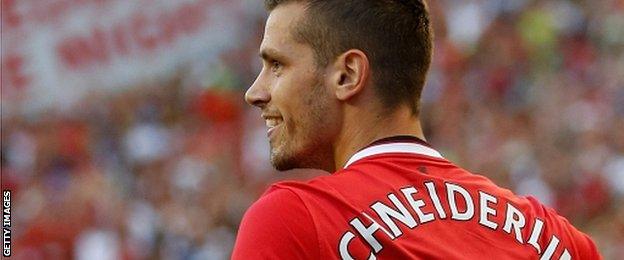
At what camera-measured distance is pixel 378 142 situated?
7.40 feet

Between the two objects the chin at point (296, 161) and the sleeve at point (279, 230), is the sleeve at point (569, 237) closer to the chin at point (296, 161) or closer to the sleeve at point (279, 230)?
the chin at point (296, 161)

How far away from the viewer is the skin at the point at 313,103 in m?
2.23

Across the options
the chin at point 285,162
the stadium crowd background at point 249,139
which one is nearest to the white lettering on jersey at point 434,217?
the chin at point 285,162

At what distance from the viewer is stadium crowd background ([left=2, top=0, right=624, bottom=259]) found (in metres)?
8.02

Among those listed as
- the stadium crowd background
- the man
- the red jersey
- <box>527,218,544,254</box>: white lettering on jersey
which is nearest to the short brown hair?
the man

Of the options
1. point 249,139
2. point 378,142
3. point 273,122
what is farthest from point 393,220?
point 249,139

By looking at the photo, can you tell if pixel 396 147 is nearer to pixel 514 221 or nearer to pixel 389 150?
pixel 389 150

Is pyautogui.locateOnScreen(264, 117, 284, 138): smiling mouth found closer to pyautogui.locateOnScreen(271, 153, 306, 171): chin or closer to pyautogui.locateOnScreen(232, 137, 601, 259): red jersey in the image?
pyautogui.locateOnScreen(271, 153, 306, 171): chin

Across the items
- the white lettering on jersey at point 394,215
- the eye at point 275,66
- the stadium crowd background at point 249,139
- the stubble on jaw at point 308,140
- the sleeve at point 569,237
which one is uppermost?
the stadium crowd background at point 249,139

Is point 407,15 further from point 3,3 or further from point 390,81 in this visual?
point 3,3

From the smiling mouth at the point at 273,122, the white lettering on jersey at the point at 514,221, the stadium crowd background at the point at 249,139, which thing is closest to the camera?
the white lettering on jersey at the point at 514,221

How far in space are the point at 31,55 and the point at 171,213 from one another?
164 cm

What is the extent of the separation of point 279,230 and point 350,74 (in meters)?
Answer: 0.38

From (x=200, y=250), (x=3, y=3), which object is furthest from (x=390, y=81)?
(x=3, y=3)
